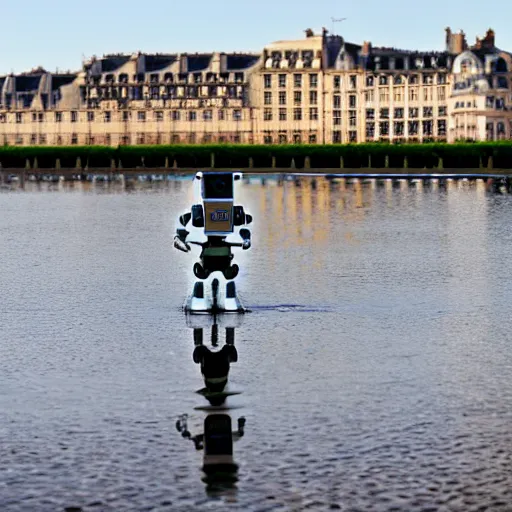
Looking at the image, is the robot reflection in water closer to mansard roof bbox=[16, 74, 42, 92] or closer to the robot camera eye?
the robot camera eye

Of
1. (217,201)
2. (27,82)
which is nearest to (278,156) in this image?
(217,201)

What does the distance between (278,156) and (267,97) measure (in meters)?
65.4

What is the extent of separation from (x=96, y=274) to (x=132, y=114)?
468 feet

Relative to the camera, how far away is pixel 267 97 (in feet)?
523

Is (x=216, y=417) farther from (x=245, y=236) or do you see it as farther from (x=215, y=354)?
(x=245, y=236)

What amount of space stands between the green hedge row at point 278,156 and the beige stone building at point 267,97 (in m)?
55.5

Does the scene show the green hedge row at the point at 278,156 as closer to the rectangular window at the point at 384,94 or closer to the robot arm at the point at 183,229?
the rectangular window at the point at 384,94

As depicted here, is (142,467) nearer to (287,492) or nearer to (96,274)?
(287,492)

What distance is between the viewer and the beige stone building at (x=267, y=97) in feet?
500

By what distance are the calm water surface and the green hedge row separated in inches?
2299

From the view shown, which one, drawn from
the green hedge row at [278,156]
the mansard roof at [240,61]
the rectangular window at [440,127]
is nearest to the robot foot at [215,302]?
the green hedge row at [278,156]

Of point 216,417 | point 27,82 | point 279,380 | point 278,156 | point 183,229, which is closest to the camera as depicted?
point 216,417

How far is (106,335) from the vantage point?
13789 millimetres

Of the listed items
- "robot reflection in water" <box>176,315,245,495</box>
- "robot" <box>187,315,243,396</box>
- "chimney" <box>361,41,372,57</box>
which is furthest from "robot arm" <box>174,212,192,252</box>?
"chimney" <box>361,41,372,57</box>
